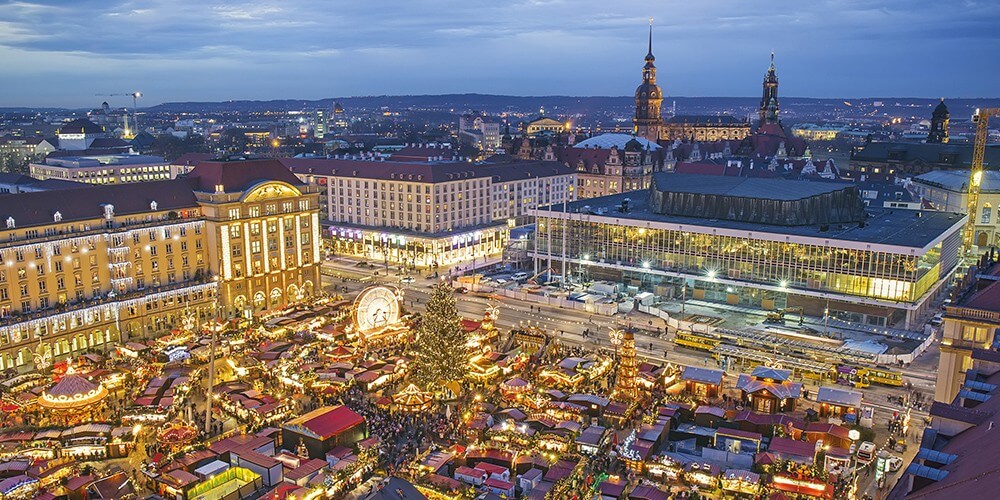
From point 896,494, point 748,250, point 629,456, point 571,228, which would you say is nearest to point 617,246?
point 571,228

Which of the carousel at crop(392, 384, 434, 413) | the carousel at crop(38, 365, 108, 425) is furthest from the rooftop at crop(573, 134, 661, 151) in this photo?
the carousel at crop(38, 365, 108, 425)

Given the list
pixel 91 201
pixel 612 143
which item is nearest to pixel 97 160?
Result: pixel 91 201

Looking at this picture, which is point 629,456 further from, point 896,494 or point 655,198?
point 655,198

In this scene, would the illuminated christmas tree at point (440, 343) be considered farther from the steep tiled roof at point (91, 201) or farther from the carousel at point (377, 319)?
the steep tiled roof at point (91, 201)

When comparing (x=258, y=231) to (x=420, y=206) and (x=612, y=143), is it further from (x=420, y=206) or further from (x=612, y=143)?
(x=612, y=143)

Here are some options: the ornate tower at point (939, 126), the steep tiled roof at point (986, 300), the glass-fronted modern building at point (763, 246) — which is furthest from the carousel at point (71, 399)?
the ornate tower at point (939, 126)

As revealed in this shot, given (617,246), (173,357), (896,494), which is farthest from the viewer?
(617,246)

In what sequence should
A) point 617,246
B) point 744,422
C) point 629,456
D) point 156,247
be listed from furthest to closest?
point 617,246 → point 156,247 → point 744,422 → point 629,456
